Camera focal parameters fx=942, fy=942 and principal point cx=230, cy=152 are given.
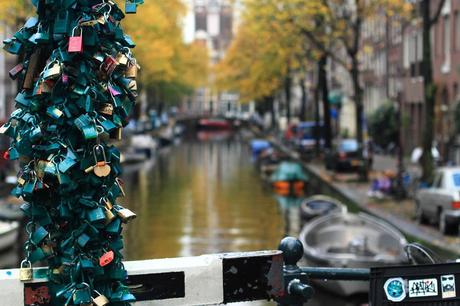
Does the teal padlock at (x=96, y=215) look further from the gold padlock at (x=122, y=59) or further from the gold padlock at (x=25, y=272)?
the gold padlock at (x=122, y=59)

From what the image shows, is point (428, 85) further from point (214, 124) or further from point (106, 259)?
point (214, 124)

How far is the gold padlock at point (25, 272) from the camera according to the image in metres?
4.18

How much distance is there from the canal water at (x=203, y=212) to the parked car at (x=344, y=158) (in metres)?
4.18

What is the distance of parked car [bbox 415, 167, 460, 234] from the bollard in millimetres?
18926

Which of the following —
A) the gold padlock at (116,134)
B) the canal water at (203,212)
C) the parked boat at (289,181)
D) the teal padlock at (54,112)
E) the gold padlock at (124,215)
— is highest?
the teal padlock at (54,112)

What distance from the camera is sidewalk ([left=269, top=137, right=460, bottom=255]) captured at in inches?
907

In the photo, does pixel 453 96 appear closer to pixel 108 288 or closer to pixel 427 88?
pixel 427 88

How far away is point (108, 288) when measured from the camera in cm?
423

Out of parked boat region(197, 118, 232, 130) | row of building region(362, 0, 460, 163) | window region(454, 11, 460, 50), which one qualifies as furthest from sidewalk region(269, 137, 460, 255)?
parked boat region(197, 118, 232, 130)

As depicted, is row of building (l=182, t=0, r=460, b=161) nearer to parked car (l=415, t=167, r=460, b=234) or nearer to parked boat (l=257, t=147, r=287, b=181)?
parked boat (l=257, t=147, r=287, b=181)

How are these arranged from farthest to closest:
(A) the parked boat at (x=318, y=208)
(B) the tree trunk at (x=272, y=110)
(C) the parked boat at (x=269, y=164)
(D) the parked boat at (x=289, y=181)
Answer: (B) the tree trunk at (x=272, y=110) < (C) the parked boat at (x=269, y=164) < (D) the parked boat at (x=289, y=181) < (A) the parked boat at (x=318, y=208)

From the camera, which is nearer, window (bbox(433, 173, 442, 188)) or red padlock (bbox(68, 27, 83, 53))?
red padlock (bbox(68, 27, 83, 53))

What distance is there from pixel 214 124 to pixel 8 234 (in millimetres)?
114378

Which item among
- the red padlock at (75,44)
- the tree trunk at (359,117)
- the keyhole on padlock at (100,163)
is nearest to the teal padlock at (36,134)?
the keyhole on padlock at (100,163)
